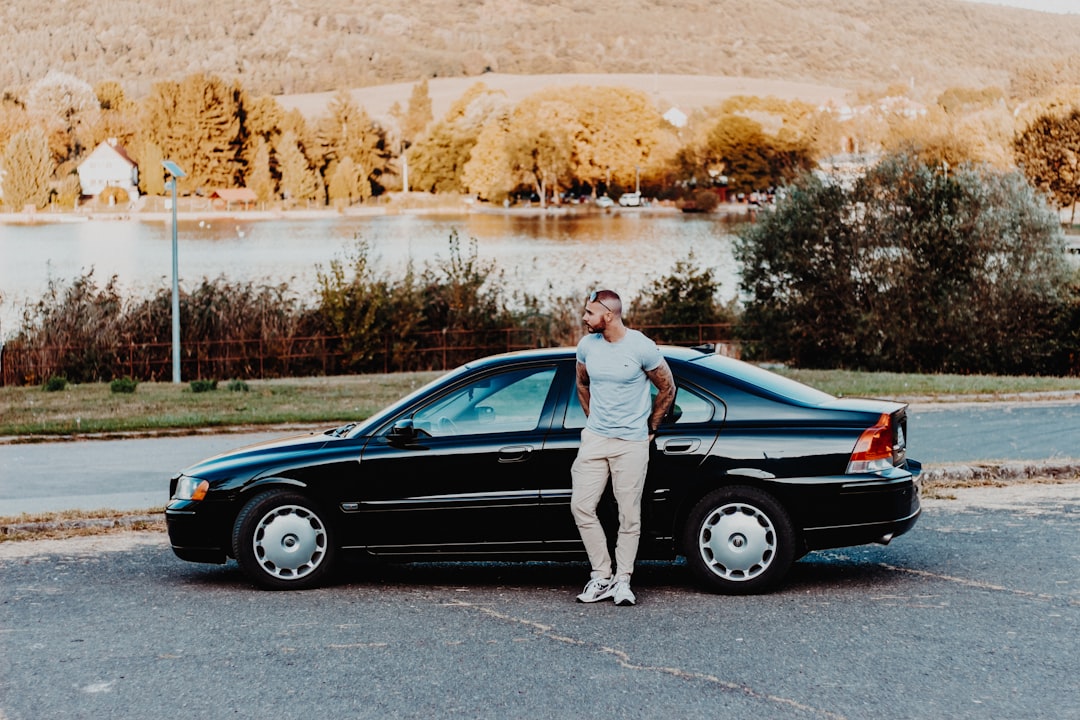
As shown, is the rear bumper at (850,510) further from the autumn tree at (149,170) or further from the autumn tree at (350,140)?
the autumn tree at (350,140)

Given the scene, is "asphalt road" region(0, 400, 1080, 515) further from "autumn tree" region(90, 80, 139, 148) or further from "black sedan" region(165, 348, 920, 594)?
"autumn tree" region(90, 80, 139, 148)

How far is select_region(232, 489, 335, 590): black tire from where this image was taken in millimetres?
8102

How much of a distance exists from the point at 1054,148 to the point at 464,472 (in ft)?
267

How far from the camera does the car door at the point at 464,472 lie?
793 centimetres

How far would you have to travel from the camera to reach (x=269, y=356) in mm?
27234

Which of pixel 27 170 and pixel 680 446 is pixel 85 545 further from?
pixel 27 170

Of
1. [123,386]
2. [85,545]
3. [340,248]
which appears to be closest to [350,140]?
[340,248]

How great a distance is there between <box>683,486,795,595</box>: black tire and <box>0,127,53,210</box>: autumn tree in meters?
63.4

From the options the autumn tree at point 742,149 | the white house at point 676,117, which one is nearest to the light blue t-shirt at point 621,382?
→ the autumn tree at point 742,149

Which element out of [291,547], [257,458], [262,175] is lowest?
[291,547]

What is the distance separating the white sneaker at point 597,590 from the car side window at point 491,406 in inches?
40.2

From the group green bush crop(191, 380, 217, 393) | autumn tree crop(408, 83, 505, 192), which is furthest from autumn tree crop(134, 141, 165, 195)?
green bush crop(191, 380, 217, 393)

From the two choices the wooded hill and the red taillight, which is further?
the wooded hill

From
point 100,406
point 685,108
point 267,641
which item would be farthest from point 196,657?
point 685,108
